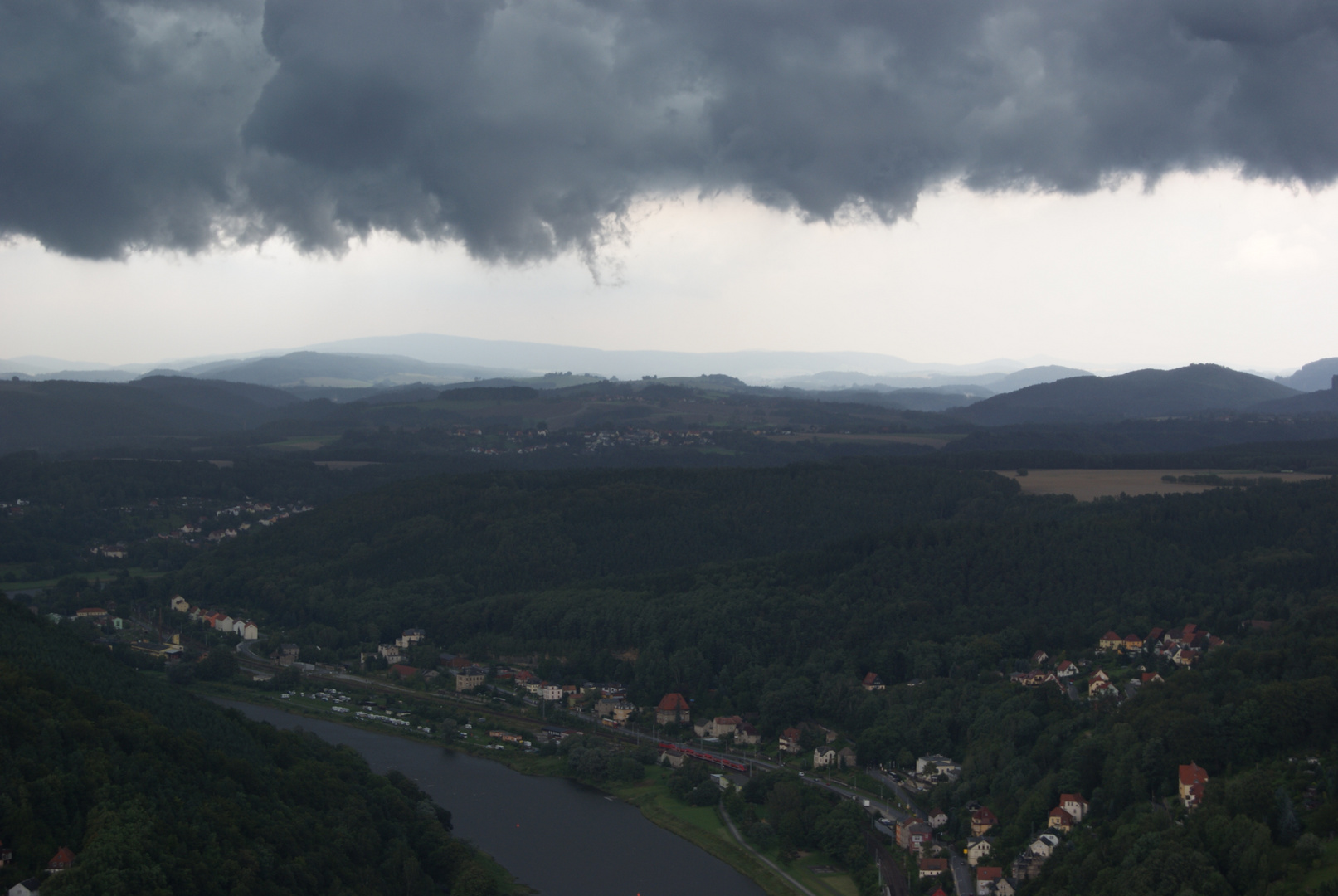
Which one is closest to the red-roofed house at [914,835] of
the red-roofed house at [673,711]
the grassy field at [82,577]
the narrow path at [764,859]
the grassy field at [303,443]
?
the narrow path at [764,859]

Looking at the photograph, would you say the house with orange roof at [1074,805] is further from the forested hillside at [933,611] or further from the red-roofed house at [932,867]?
the red-roofed house at [932,867]

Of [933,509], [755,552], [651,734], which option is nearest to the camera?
[651,734]

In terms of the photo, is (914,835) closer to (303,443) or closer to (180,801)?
(180,801)

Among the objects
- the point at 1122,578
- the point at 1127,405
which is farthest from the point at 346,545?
the point at 1127,405

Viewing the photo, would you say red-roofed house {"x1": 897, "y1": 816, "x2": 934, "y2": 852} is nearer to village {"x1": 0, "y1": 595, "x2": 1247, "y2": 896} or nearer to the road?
village {"x1": 0, "y1": 595, "x2": 1247, "y2": 896}

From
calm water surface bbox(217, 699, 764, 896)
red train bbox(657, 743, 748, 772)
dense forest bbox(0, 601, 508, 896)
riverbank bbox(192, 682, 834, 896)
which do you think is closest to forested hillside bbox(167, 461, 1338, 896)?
red train bbox(657, 743, 748, 772)

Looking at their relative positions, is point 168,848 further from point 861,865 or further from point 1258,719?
point 1258,719

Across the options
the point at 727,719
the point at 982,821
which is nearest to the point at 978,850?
the point at 982,821
